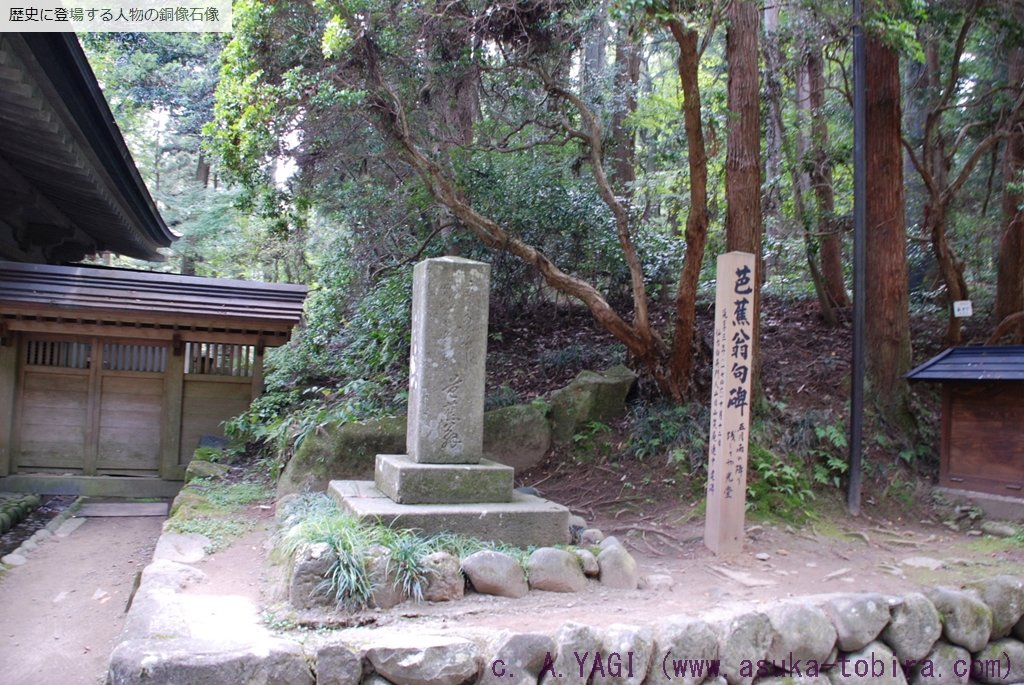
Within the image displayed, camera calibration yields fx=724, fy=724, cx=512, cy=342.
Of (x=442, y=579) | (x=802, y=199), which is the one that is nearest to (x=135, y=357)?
(x=442, y=579)

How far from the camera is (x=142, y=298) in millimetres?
9758

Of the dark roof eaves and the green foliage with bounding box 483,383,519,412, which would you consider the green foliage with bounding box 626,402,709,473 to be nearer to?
the green foliage with bounding box 483,383,519,412

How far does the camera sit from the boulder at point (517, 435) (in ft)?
30.7

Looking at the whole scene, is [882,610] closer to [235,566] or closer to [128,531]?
[235,566]

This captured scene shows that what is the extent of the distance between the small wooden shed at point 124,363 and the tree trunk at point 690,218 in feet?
17.3

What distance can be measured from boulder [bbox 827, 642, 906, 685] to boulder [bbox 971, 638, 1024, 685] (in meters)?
0.91

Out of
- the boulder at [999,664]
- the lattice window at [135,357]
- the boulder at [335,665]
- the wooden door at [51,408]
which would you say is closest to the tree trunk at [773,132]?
the boulder at [999,664]

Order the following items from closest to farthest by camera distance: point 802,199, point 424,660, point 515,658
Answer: point 424,660 → point 515,658 → point 802,199

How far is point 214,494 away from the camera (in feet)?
27.1

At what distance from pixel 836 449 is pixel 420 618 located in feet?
21.1

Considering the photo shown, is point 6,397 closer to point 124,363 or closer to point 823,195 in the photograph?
point 124,363

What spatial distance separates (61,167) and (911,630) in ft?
32.0

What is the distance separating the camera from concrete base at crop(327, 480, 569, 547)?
5.63 metres

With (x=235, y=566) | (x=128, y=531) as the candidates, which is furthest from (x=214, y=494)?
(x=235, y=566)
